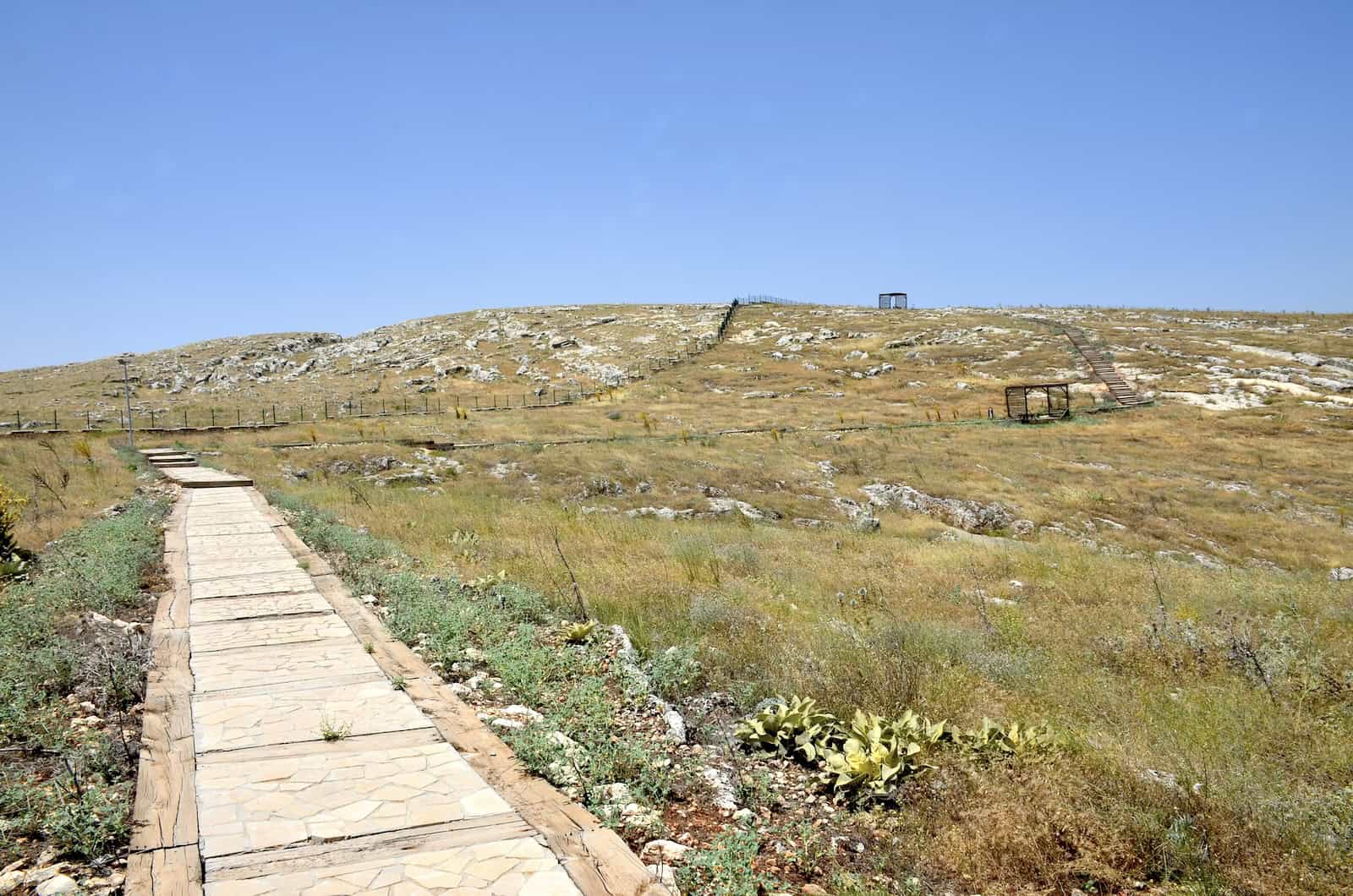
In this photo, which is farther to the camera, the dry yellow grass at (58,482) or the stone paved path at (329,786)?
the dry yellow grass at (58,482)

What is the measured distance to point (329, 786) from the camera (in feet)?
14.2

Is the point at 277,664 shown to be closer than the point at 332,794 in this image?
No

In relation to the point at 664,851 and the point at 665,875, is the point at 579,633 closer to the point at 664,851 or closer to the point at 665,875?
the point at 664,851

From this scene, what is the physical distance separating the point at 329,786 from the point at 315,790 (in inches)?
3.1

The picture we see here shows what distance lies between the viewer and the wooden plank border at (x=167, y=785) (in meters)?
3.46

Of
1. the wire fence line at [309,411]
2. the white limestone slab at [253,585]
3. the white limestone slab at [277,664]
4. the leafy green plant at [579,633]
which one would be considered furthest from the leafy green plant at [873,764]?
the wire fence line at [309,411]

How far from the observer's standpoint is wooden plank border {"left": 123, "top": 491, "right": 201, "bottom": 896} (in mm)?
3463

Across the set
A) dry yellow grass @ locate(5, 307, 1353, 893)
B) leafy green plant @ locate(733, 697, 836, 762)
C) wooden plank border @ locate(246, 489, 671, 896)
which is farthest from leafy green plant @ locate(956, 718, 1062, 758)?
wooden plank border @ locate(246, 489, 671, 896)

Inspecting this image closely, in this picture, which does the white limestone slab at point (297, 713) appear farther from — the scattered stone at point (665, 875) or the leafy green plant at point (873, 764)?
the leafy green plant at point (873, 764)

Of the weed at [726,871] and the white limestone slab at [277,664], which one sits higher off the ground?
the white limestone slab at [277,664]

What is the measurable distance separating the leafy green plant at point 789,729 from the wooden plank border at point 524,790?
1626mm

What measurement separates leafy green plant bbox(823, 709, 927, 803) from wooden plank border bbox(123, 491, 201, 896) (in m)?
3.54

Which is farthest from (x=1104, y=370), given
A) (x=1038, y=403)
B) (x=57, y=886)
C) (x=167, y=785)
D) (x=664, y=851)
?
(x=57, y=886)

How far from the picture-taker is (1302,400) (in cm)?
4412
